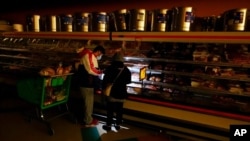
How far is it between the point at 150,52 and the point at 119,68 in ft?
2.03

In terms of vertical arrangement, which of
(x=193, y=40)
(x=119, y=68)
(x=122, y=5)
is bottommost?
(x=119, y=68)

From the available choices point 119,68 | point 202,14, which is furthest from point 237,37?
point 119,68

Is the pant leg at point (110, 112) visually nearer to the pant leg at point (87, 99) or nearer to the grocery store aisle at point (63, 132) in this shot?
the grocery store aisle at point (63, 132)

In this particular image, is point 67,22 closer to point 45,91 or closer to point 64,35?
point 64,35

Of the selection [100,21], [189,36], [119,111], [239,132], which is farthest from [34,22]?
[239,132]

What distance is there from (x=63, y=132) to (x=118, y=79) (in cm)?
127

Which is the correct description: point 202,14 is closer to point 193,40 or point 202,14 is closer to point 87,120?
point 193,40

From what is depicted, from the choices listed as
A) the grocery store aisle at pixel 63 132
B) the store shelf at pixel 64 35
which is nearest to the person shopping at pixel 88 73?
the store shelf at pixel 64 35

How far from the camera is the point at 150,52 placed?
3545mm

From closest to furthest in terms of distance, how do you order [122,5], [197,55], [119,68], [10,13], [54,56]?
[197,55] → [119,68] → [122,5] → [54,56] → [10,13]

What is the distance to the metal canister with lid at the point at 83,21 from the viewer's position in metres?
3.66

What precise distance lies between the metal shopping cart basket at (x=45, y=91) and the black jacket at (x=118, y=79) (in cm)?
75

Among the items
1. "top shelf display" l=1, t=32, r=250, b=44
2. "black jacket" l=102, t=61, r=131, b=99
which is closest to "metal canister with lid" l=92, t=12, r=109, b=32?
"top shelf display" l=1, t=32, r=250, b=44

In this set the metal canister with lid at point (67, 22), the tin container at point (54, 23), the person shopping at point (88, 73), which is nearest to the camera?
the person shopping at point (88, 73)
